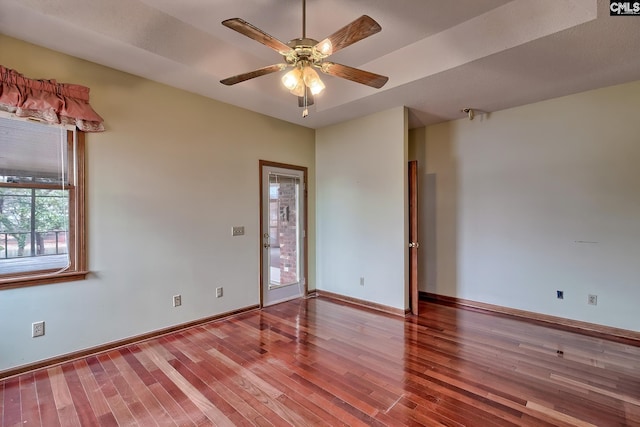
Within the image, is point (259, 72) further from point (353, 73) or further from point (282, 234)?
point (282, 234)

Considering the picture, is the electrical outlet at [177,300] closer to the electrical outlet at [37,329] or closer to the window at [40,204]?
the window at [40,204]

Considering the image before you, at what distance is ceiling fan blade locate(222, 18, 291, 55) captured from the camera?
1.71 metres

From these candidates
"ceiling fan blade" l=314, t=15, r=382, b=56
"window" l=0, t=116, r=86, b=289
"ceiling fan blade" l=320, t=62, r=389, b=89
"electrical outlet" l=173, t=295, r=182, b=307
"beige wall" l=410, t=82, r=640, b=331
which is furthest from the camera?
"electrical outlet" l=173, t=295, r=182, b=307

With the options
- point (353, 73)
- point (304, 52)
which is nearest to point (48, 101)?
point (304, 52)

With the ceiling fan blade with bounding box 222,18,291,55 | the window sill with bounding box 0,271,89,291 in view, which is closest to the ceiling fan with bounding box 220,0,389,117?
the ceiling fan blade with bounding box 222,18,291,55

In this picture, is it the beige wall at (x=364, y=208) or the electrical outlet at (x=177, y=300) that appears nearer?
the electrical outlet at (x=177, y=300)

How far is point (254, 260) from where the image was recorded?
4098 mm

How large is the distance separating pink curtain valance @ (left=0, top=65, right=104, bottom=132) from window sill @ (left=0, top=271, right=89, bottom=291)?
53.0 inches

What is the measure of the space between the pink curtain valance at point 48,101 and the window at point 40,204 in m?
0.13

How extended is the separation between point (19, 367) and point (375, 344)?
3159 millimetres

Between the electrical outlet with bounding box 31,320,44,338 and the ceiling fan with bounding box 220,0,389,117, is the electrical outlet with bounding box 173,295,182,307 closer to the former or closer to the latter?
the electrical outlet with bounding box 31,320,44,338

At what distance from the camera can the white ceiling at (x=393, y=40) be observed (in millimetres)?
2246

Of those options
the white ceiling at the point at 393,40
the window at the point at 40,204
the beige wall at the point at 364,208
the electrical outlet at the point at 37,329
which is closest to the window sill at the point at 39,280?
the window at the point at 40,204

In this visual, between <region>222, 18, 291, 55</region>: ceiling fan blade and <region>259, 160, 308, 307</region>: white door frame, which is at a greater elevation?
<region>222, 18, 291, 55</region>: ceiling fan blade
